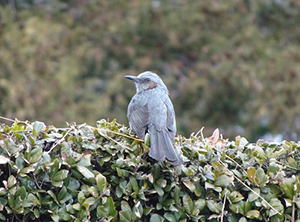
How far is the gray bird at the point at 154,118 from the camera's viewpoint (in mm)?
3656

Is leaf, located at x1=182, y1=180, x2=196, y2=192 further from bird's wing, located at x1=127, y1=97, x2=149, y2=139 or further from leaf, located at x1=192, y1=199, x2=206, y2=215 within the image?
bird's wing, located at x1=127, y1=97, x2=149, y2=139

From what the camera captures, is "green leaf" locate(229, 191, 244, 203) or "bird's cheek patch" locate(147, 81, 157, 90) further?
"bird's cheek patch" locate(147, 81, 157, 90)

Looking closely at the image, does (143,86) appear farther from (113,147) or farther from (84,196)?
(84,196)

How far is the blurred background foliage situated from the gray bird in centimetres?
713

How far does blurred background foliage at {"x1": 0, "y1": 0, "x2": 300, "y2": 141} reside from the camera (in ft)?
41.7

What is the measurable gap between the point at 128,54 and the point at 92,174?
34.4ft

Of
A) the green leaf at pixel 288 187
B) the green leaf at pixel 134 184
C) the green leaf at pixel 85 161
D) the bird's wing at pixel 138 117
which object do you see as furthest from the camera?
the bird's wing at pixel 138 117

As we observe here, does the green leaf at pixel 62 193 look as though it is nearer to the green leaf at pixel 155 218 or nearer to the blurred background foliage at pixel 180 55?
the green leaf at pixel 155 218

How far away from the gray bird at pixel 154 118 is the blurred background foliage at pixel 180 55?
7.13 metres

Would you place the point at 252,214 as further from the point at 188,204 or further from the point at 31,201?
the point at 31,201

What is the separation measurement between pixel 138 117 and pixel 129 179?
3.90 feet

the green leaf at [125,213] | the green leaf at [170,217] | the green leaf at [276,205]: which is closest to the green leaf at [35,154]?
the green leaf at [125,213]

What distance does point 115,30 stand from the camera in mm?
13461

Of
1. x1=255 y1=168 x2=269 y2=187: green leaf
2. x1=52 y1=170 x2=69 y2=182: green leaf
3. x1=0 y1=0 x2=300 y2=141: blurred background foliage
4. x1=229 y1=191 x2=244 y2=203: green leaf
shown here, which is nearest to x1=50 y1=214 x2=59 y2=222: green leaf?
x1=52 y1=170 x2=69 y2=182: green leaf
